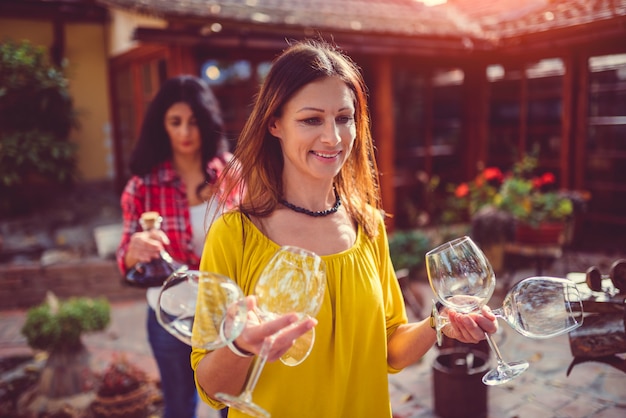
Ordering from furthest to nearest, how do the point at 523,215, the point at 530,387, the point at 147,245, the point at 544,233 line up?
the point at 523,215 < the point at 544,233 < the point at 530,387 < the point at 147,245

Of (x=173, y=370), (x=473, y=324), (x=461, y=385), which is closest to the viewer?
(x=473, y=324)

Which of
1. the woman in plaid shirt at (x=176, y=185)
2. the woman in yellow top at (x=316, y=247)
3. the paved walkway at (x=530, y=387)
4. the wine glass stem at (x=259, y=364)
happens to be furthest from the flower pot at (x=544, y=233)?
the wine glass stem at (x=259, y=364)

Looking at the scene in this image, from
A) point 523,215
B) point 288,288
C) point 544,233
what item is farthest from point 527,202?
point 288,288

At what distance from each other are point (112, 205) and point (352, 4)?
4800mm

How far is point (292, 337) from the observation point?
1099 mm

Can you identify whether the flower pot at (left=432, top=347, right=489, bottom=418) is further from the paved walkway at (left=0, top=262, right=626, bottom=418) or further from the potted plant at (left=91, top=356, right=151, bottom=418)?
the potted plant at (left=91, top=356, right=151, bottom=418)

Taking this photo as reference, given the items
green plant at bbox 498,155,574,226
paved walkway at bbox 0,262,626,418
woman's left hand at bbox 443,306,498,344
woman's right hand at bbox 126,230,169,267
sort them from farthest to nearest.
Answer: green plant at bbox 498,155,574,226
paved walkway at bbox 0,262,626,418
woman's right hand at bbox 126,230,169,267
woman's left hand at bbox 443,306,498,344

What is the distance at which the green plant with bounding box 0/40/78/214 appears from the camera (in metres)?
6.86

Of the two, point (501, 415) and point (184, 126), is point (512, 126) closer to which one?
point (501, 415)

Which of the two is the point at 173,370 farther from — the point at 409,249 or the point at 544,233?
the point at 409,249

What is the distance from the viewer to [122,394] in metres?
3.42

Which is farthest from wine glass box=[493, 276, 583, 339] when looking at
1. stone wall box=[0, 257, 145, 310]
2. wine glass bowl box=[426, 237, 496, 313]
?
stone wall box=[0, 257, 145, 310]

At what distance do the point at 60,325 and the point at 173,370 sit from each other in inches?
72.6

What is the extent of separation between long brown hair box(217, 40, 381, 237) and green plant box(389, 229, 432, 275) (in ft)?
15.2
